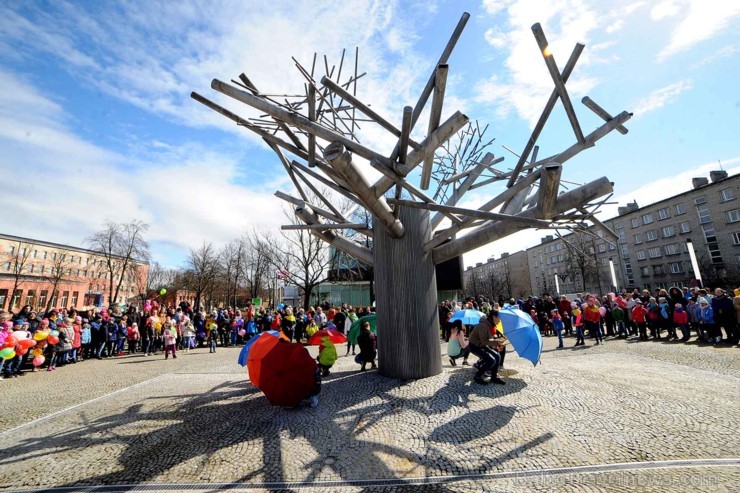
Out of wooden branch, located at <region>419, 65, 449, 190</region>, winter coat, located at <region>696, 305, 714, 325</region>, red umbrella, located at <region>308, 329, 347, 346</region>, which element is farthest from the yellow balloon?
winter coat, located at <region>696, 305, 714, 325</region>

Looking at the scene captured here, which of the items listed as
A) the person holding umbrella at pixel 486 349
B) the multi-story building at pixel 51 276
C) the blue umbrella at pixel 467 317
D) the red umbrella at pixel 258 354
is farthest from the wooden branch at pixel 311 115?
the multi-story building at pixel 51 276

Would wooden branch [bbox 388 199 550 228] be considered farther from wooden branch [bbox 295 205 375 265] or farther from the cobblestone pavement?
wooden branch [bbox 295 205 375 265]

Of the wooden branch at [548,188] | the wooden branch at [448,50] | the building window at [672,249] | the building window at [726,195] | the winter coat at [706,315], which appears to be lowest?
the winter coat at [706,315]

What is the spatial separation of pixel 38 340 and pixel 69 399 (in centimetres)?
575

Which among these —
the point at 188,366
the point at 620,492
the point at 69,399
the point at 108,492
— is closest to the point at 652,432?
the point at 620,492

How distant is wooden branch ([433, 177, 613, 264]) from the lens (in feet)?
15.7

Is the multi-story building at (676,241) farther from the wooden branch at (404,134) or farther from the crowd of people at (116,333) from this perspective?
the wooden branch at (404,134)

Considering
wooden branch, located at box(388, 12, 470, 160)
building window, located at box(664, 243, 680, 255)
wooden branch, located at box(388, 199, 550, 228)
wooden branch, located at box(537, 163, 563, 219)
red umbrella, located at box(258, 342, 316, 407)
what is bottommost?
red umbrella, located at box(258, 342, 316, 407)

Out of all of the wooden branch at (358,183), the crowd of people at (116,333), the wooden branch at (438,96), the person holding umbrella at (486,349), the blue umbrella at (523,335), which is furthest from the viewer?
the crowd of people at (116,333)

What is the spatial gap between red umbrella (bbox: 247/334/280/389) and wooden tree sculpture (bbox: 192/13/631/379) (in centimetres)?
249

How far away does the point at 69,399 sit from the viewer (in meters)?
7.35

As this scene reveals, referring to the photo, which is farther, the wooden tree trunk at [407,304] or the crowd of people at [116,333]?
the crowd of people at [116,333]

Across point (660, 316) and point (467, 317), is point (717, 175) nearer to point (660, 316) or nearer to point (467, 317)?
point (660, 316)

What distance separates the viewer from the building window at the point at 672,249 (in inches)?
1724
